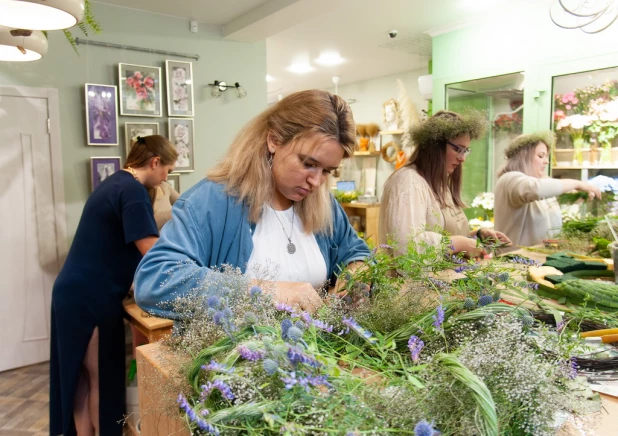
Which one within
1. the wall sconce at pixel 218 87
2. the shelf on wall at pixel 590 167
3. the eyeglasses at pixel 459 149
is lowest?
the shelf on wall at pixel 590 167

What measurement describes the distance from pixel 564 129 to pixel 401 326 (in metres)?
3.21

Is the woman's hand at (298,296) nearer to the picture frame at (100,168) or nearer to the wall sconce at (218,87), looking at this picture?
the picture frame at (100,168)

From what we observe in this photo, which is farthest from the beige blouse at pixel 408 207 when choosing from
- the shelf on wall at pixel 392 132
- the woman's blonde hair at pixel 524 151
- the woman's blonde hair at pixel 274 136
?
the shelf on wall at pixel 392 132

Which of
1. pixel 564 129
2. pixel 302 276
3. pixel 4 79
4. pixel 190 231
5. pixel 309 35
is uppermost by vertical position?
pixel 309 35

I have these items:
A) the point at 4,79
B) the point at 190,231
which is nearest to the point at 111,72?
the point at 4,79

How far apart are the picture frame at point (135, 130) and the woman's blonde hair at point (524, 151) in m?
2.69

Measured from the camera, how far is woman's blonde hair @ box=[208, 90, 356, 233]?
1.23 m

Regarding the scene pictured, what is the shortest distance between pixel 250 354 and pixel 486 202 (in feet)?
12.7

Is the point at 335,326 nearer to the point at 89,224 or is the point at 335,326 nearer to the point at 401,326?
the point at 401,326

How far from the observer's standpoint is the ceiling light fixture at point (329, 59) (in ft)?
17.2

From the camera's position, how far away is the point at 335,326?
0.86 m

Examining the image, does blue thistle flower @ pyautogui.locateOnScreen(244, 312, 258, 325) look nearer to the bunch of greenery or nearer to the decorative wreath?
the bunch of greenery

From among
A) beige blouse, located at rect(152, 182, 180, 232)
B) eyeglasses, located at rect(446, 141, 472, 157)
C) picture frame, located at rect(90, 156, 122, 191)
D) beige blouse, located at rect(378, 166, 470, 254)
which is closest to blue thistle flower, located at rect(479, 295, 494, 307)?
beige blouse, located at rect(378, 166, 470, 254)

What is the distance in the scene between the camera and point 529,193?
9.01 feet
